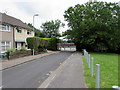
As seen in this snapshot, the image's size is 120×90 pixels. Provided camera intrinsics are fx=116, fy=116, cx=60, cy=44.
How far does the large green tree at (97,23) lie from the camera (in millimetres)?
24672

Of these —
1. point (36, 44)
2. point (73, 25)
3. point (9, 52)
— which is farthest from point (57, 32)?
point (9, 52)

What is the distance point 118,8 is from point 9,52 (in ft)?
80.8

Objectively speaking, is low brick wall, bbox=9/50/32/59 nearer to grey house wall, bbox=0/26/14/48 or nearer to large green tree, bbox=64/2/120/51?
grey house wall, bbox=0/26/14/48

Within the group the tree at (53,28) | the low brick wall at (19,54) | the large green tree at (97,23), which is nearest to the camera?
the low brick wall at (19,54)

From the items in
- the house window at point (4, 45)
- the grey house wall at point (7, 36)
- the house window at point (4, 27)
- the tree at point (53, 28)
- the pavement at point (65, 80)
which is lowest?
the pavement at point (65, 80)

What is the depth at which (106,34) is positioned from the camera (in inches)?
989

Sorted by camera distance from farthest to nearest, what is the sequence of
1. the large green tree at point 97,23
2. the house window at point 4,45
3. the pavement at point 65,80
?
the large green tree at point 97,23, the house window at point 4,45, the pavement at point 65,80

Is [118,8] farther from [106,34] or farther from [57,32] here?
[57,32]

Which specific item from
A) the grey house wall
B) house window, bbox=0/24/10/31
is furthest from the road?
house window, bbox=0/24/10/31

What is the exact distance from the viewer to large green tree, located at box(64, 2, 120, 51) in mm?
24672

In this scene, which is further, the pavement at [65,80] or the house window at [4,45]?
Answer: the house window at [4,45]

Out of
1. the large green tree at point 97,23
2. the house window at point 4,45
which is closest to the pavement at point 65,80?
the house window at point 4,45

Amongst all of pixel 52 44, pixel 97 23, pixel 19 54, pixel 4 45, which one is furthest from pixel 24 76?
pixel 52 44

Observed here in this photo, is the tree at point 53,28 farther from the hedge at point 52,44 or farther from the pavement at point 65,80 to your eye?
the pavement at point 65,80
